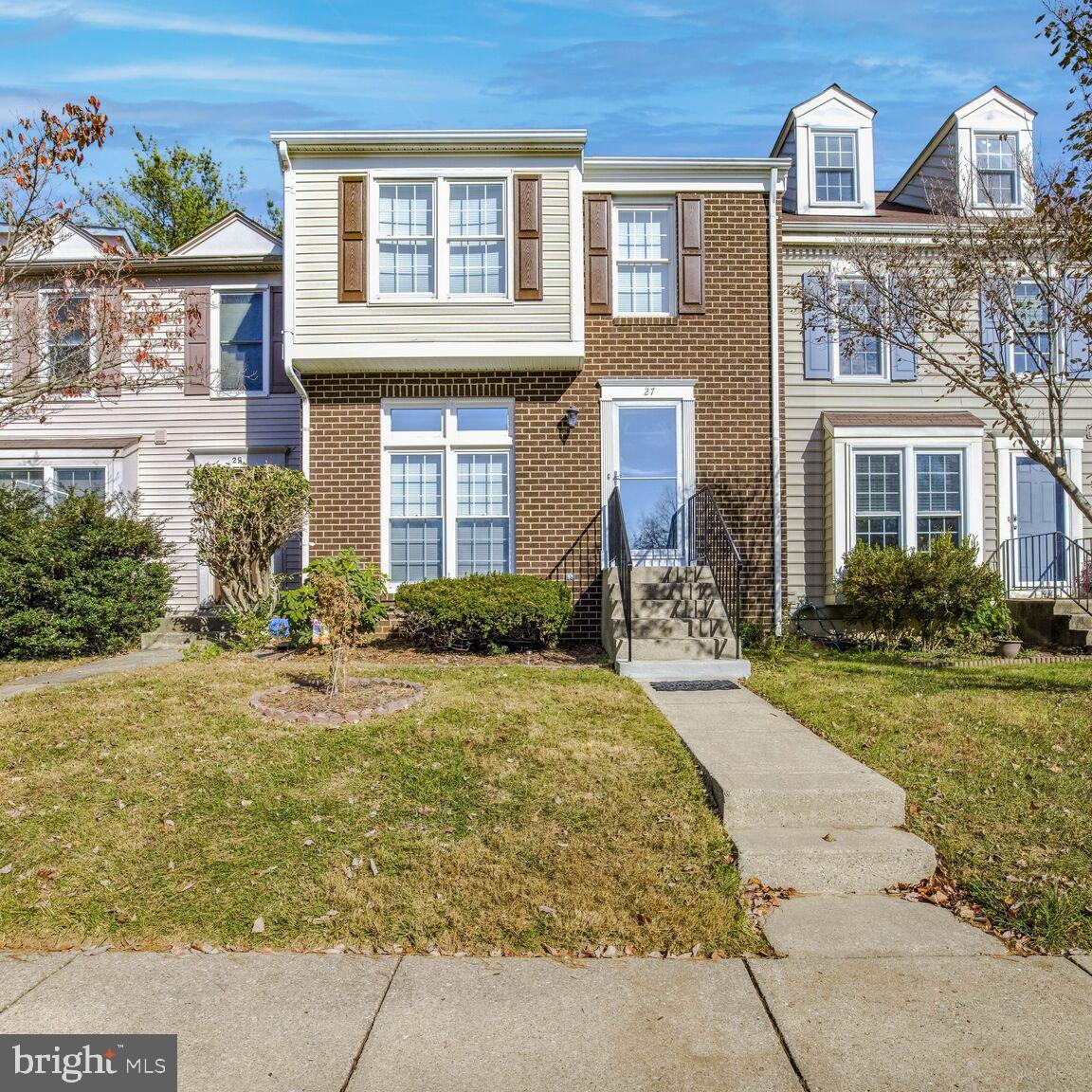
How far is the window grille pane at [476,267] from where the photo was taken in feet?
37.0

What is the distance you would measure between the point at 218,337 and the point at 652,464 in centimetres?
725

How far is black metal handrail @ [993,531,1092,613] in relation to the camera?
12453 millimetres

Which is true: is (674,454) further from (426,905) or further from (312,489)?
(426,905)

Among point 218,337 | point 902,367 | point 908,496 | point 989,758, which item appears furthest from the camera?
point 218,337

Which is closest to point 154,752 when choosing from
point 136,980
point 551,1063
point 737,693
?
point 136,980

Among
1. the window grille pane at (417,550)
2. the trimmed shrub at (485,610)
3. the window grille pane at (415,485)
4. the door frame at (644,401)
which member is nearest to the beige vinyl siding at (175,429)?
the window grille pane at (415,485)

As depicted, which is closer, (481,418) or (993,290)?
(993,290)

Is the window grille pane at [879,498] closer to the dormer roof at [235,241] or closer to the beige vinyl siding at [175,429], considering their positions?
the beige vinyl siding at [175,429]

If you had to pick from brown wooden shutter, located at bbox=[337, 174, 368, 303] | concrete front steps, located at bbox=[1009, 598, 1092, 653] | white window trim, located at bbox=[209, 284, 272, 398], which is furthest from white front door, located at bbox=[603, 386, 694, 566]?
white window trim, located at bbox=[209, 284, 272, 398]

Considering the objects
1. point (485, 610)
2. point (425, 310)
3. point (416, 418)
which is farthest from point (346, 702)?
point (425, 310)

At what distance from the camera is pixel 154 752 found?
5.82 meters

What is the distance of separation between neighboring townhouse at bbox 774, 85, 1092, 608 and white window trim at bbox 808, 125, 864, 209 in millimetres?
180

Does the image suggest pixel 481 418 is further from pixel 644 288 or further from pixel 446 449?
pixel 644 288

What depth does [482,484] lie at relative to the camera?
37.4ft
